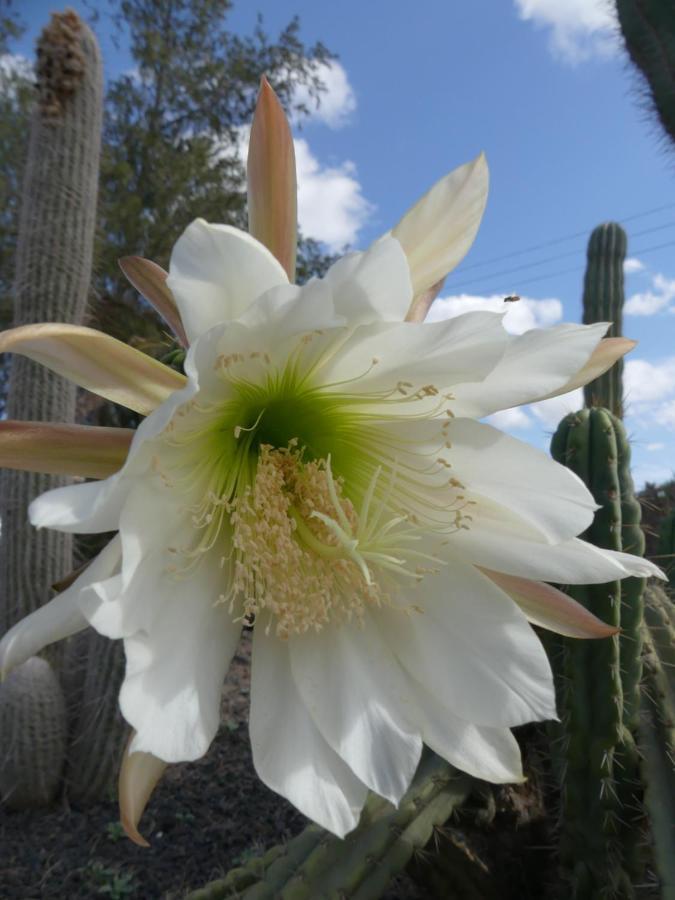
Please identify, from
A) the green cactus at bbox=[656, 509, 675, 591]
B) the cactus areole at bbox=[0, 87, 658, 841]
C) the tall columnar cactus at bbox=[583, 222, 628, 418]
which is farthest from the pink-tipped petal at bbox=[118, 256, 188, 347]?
the tall columnar cactus at bbox=[583, 222, 628, 418]

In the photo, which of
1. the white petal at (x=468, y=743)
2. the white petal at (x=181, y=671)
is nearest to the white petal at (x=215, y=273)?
the white petal at (x=181, y=671)

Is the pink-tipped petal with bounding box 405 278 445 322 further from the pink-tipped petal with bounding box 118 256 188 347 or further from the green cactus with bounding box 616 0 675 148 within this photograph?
the green cactus with bounding box 616 0 675 148

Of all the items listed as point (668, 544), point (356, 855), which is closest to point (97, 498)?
point (356, 855)

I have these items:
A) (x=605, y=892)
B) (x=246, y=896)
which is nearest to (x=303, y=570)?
(x=246, y=896)

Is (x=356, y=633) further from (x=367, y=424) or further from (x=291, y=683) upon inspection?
(x=367, y=424)

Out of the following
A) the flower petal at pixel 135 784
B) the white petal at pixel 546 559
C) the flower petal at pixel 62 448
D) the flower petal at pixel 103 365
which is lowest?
the flower petal at pixel 135 784

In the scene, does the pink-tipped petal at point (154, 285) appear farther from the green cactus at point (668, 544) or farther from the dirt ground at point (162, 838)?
the green cactus at point (668, 544)

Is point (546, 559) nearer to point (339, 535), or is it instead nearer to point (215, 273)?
point (339, 535)

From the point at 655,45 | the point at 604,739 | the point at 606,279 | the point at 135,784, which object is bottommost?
the point at 604,739
